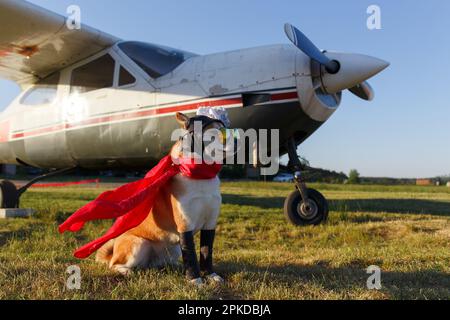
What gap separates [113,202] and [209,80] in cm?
352

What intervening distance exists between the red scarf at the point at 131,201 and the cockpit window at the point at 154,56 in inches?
149

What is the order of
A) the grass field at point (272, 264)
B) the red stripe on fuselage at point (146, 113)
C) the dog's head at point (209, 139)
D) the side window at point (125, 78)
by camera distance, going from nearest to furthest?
1. the grass field at point (272, 264)
2. the dog's head at point (209, 139)
3. the red stripe on fuselage at point (146, 113)
4. the side window at point (125, 78)

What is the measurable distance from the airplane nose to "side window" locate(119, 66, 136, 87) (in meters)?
3.05

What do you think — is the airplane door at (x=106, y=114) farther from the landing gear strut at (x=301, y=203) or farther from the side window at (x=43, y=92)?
the landing gear strut at (x=301, y=203)

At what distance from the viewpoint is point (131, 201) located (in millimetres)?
2582

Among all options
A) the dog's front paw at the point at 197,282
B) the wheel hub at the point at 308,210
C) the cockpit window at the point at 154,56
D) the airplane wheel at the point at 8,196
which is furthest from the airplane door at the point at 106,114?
the dog's front paw at the point at 197,282

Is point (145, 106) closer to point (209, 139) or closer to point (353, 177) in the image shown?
point (209, 139)

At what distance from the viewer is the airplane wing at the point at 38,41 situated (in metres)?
6.04

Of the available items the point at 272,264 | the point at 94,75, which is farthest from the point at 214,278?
the point at 94,75

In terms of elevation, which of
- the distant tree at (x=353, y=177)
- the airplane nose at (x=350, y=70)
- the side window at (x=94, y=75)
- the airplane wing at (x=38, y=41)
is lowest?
the distant tree at (x=353, y=177)

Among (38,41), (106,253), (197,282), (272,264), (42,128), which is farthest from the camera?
(42,128)

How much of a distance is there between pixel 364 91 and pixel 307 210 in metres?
2.63

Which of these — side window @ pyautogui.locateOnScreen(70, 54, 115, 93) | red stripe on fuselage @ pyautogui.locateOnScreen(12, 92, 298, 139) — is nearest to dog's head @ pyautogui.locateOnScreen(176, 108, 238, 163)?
red stripe on fuselage @ pyautogui.locateOnScreen(12, 92, 298, 139)

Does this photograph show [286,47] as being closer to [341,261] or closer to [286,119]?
[286,119]
